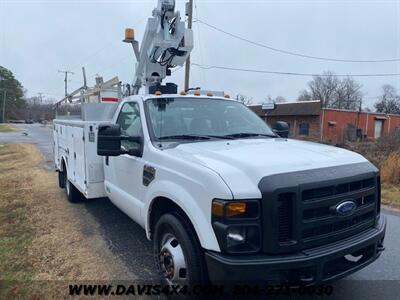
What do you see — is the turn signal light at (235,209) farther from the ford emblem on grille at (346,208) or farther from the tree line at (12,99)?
the tree line at (12,99)

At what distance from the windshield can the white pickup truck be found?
0.02 meters

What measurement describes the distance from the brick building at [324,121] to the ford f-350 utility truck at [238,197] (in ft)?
101

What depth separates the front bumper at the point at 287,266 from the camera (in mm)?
2680

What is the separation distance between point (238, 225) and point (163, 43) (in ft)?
14.9

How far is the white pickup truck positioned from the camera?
2729 millimetres

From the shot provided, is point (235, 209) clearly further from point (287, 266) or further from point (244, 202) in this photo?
point (287, 266)

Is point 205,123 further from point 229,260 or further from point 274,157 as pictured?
point 229,260

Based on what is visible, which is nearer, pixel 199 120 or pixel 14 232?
pixel 199 120

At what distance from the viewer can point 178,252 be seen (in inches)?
126

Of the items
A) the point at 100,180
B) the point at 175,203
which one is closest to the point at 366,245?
the point at 175,203

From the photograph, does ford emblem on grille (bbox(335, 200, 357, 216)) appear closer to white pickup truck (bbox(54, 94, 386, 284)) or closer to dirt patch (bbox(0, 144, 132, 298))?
white pickup truck (bbox(54, 94, 386, 284))

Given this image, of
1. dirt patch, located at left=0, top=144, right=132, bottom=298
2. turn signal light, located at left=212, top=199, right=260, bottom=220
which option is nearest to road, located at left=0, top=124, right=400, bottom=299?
dirt patch, located at left=0, top=144, right=132, bottom=298

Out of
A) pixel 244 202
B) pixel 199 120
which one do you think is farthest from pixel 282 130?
pixel 244 202

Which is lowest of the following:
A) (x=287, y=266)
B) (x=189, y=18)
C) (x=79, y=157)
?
(x=287, y=266)
